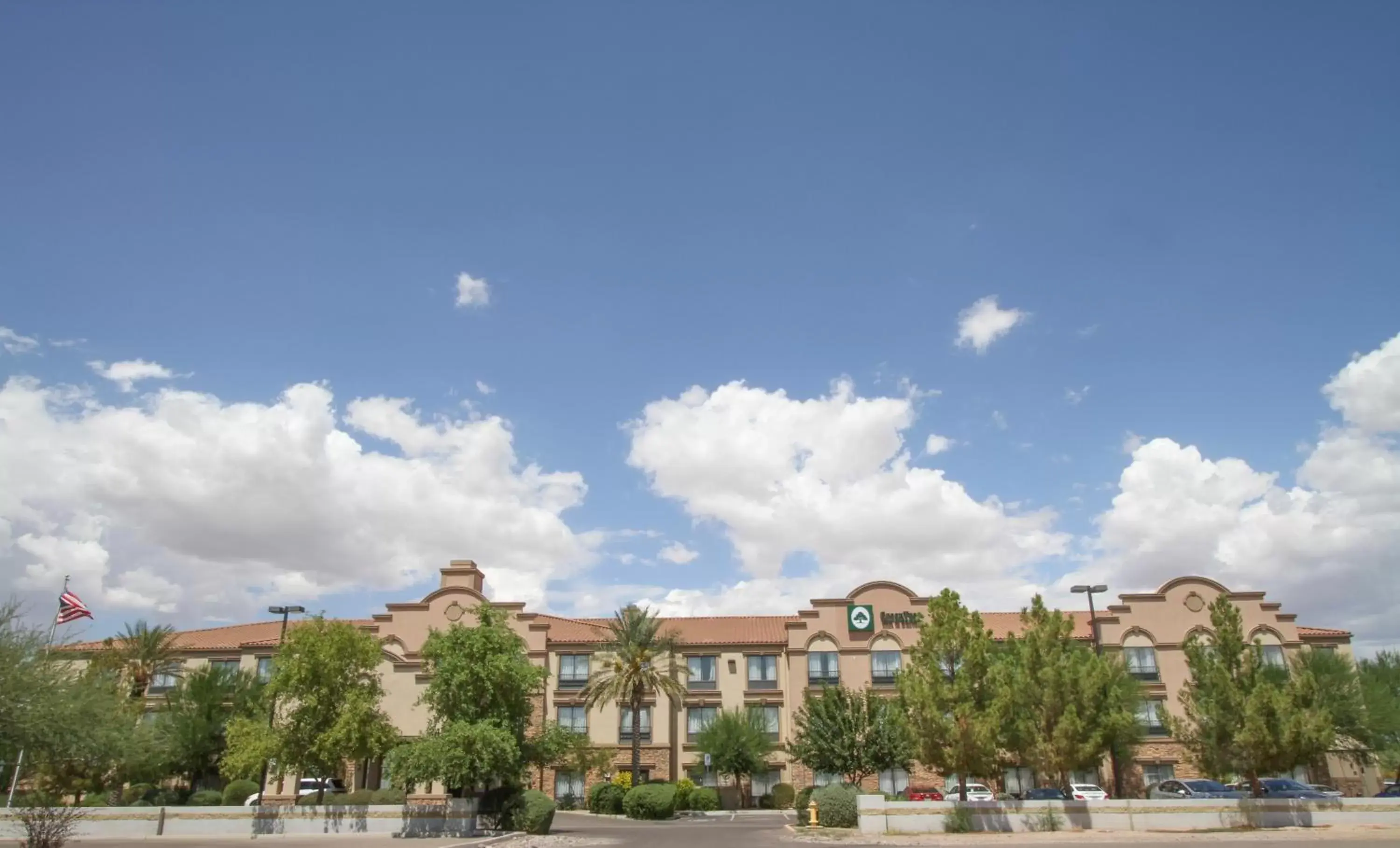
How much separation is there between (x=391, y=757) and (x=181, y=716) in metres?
19.5

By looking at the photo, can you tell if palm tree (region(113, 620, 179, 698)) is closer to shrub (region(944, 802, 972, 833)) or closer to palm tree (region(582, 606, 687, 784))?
palm tree (region(582, 606, 687, 784))

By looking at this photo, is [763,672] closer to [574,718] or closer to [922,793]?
[574,718]

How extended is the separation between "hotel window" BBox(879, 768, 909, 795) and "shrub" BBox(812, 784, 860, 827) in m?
16.8

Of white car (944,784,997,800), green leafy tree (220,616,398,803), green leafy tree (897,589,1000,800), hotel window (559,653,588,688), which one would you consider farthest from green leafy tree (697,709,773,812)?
green leafy tree (220,616,398,803)

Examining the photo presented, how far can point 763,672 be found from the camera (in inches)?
2306

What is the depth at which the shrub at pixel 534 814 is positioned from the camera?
35219 mm

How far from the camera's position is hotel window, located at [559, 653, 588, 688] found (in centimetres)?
5759

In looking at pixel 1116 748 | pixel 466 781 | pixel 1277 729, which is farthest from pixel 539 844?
pixel 1277 729

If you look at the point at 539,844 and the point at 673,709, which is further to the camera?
the point at 673,709

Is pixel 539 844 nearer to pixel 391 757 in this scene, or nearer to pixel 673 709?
pixel 391 757

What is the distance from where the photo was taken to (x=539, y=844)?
102 feet

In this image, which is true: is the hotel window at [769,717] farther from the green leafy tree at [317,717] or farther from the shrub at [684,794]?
the green leafy tree at [317,717]

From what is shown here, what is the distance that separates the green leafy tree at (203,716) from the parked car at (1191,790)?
4516 cm

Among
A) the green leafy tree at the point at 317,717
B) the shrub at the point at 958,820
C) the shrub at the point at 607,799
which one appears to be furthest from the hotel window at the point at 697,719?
the shrub at the point at 958,820
